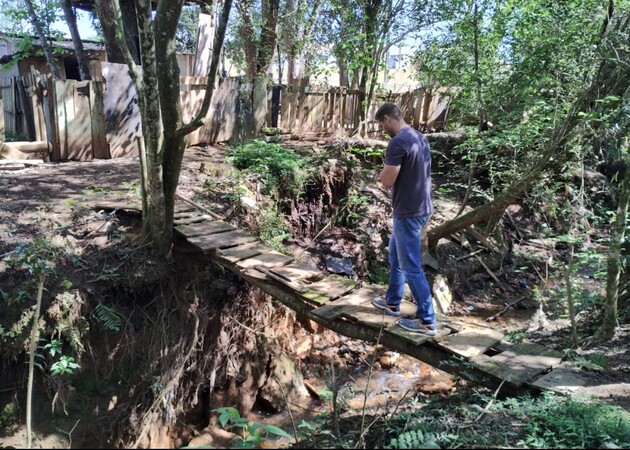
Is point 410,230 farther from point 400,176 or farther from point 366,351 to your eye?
point 366,351

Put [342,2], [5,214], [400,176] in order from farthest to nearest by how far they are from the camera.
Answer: [342,2]
[5,214]
[400,176]

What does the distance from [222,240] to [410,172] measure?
2205 mm

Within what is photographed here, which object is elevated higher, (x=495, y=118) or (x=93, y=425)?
(x=495, y=118)

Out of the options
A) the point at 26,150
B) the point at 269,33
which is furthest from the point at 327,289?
the point at 269,33

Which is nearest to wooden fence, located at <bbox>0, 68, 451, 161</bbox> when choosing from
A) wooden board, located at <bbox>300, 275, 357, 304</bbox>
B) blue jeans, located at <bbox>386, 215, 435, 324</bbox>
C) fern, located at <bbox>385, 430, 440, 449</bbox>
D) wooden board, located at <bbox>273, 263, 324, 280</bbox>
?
wooden board, located at <bbox>273, 263, 324, 280</bbox>

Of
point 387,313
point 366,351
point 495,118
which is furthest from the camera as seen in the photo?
point 495,118

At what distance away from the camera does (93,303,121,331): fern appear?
4547 mm

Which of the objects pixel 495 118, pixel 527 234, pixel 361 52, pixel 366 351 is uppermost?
pixel 361 52

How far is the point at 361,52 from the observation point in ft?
31.6

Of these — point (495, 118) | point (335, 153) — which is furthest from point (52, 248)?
point (495, 118)

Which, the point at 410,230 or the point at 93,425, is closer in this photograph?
the point at 410,230

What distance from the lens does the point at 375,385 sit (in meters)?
5.80

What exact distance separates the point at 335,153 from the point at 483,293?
12.0 feet

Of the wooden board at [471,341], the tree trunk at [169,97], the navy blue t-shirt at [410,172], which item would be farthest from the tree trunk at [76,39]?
the wooden board at [471,341]
